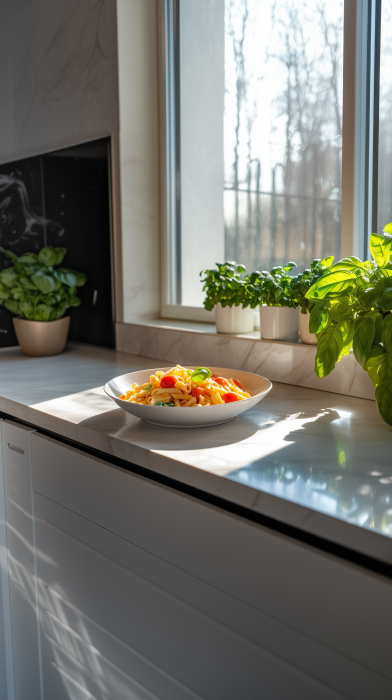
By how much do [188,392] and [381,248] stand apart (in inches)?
17.5

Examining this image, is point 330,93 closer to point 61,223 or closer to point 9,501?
point 61,223

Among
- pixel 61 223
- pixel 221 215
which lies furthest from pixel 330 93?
pixel 61 223

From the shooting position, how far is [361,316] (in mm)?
1003

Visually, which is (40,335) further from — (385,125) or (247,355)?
(385,125)

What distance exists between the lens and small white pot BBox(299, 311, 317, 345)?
4.45 ft

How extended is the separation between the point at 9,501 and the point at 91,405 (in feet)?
1.11

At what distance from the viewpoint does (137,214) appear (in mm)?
1950

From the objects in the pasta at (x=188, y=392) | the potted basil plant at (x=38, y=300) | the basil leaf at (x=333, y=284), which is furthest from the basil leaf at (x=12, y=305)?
the basil leaf at (x=333, y=284)

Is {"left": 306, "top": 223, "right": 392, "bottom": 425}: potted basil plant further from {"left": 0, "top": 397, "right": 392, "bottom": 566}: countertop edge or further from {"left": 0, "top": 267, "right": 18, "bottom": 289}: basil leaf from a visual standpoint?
{"left": 0, "top": 267, "right": 18, "bottom": 289}: basil leaf

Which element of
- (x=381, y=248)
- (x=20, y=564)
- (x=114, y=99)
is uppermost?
(x=114, y=99)

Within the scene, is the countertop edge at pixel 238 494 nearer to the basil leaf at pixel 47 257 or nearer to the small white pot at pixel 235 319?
the small white pot at pixel 235 319

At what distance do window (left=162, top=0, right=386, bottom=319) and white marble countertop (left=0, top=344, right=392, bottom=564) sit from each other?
52 centimetres

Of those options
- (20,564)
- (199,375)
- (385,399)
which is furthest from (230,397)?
(20,564)

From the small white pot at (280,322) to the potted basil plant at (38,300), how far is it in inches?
32.6
